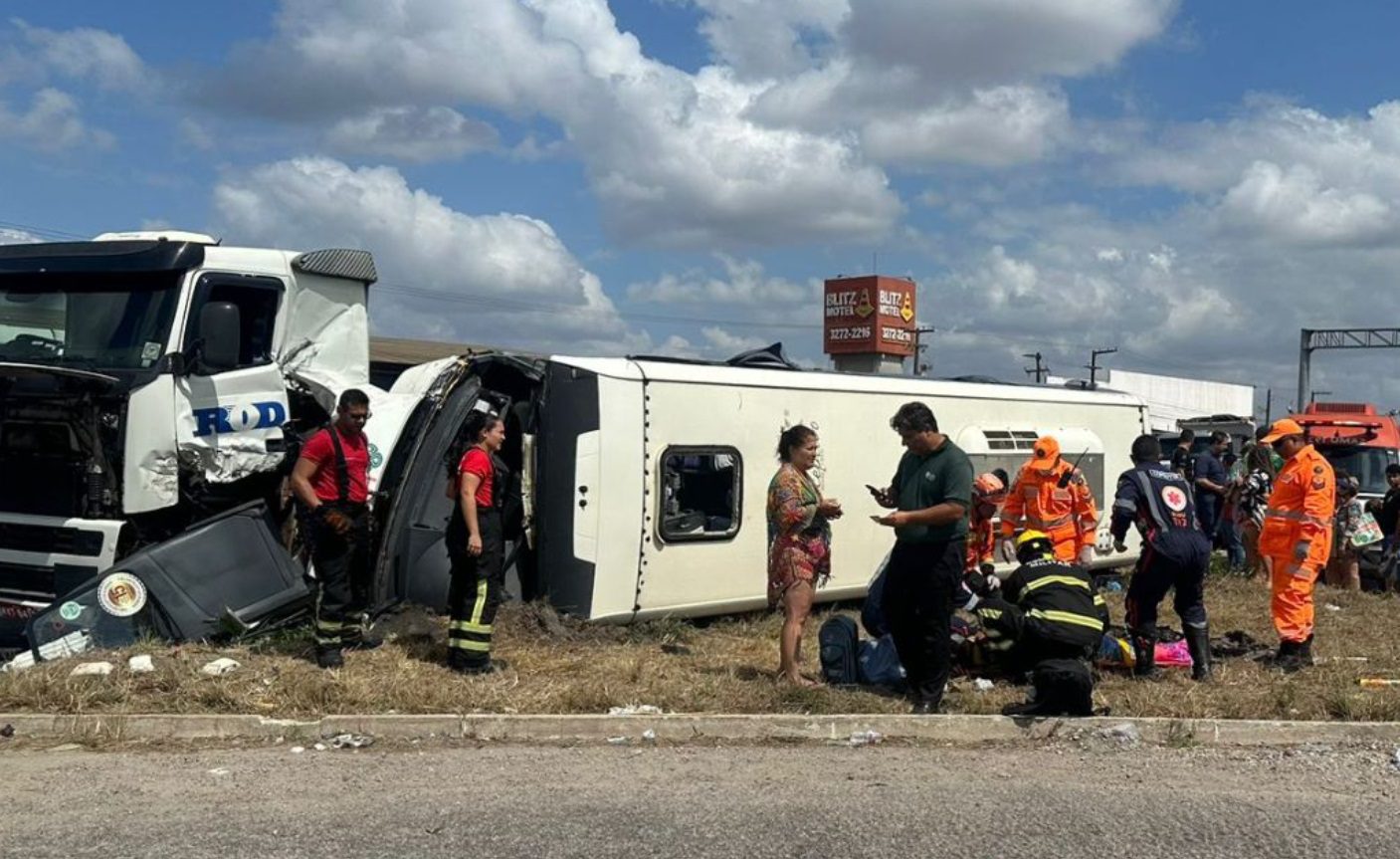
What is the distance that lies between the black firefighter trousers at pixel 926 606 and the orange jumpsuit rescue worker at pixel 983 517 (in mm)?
2319

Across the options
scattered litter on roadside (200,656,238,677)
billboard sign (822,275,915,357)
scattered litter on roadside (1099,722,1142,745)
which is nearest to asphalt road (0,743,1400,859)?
scattered litter on roadside (1099,722,1142,745)

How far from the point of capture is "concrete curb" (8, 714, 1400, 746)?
654 centimetres

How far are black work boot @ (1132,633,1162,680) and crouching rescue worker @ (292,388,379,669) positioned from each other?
4928 mm

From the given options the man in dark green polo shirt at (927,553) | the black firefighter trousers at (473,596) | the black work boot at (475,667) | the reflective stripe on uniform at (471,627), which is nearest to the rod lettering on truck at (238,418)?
the black firefighter trousers at (473,596)

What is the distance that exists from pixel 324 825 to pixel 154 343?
4.31 metres

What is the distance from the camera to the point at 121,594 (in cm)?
766

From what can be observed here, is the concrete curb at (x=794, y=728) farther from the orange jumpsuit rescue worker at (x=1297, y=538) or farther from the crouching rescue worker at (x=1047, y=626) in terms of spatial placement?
the orange jumpsuit rescue worker at (x=1297, y=538)

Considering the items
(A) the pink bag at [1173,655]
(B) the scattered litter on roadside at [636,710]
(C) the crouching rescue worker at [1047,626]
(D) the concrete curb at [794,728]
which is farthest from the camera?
(A) the pink bag at [1173,655]

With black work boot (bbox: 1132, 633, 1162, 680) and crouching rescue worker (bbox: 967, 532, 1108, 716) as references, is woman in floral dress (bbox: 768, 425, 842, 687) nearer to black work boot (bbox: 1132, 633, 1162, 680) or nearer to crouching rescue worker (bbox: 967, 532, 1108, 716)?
crouching rescue worker (bbox: 967, 532, 1108, 716)

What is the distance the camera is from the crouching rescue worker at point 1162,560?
789 centimetres

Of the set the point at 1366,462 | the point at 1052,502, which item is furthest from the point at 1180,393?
the point at 1052,502

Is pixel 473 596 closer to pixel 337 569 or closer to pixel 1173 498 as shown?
pixel 337 569

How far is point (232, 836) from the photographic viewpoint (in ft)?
16.1

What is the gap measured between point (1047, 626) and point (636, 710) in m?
2.34
